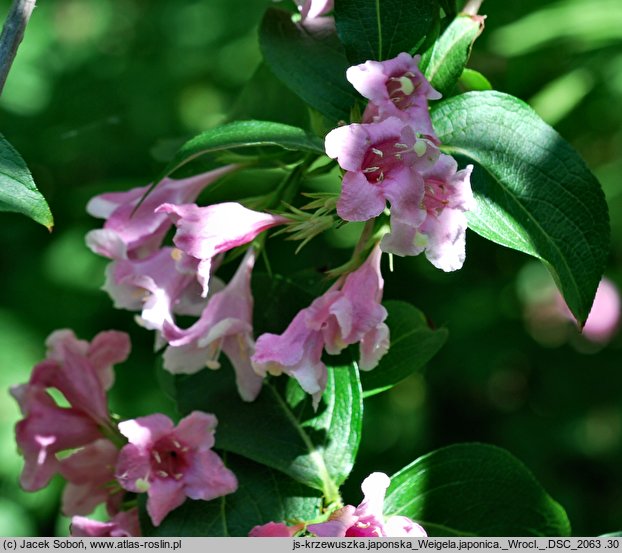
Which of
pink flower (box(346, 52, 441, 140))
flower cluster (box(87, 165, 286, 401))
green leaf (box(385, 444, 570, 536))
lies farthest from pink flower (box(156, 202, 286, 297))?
green leaf (box(385, 444, 570, 536))

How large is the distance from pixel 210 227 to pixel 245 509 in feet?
0.72

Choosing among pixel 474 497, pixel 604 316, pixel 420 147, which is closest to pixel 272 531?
pixel 474 497

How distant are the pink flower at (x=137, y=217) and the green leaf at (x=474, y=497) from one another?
284 mm

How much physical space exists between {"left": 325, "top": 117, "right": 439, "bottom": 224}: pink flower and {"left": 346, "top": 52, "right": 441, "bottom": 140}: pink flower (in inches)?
0.7

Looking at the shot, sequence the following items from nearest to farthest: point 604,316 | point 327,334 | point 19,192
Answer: point 19,192 → point 327,334 → point 604,316

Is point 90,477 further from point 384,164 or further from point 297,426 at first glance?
point 384,164

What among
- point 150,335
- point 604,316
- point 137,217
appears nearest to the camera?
point 137,217

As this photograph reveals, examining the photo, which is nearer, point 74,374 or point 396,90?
point 396,90

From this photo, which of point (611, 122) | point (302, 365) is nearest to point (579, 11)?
point (611, 122)

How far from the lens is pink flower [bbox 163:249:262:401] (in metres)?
0.71

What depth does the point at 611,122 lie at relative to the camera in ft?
4.45

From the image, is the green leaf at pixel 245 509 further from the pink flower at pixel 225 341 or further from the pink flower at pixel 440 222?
the pink flower at pixel 440 222

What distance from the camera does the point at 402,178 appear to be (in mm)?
587

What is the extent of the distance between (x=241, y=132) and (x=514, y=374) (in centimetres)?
129
